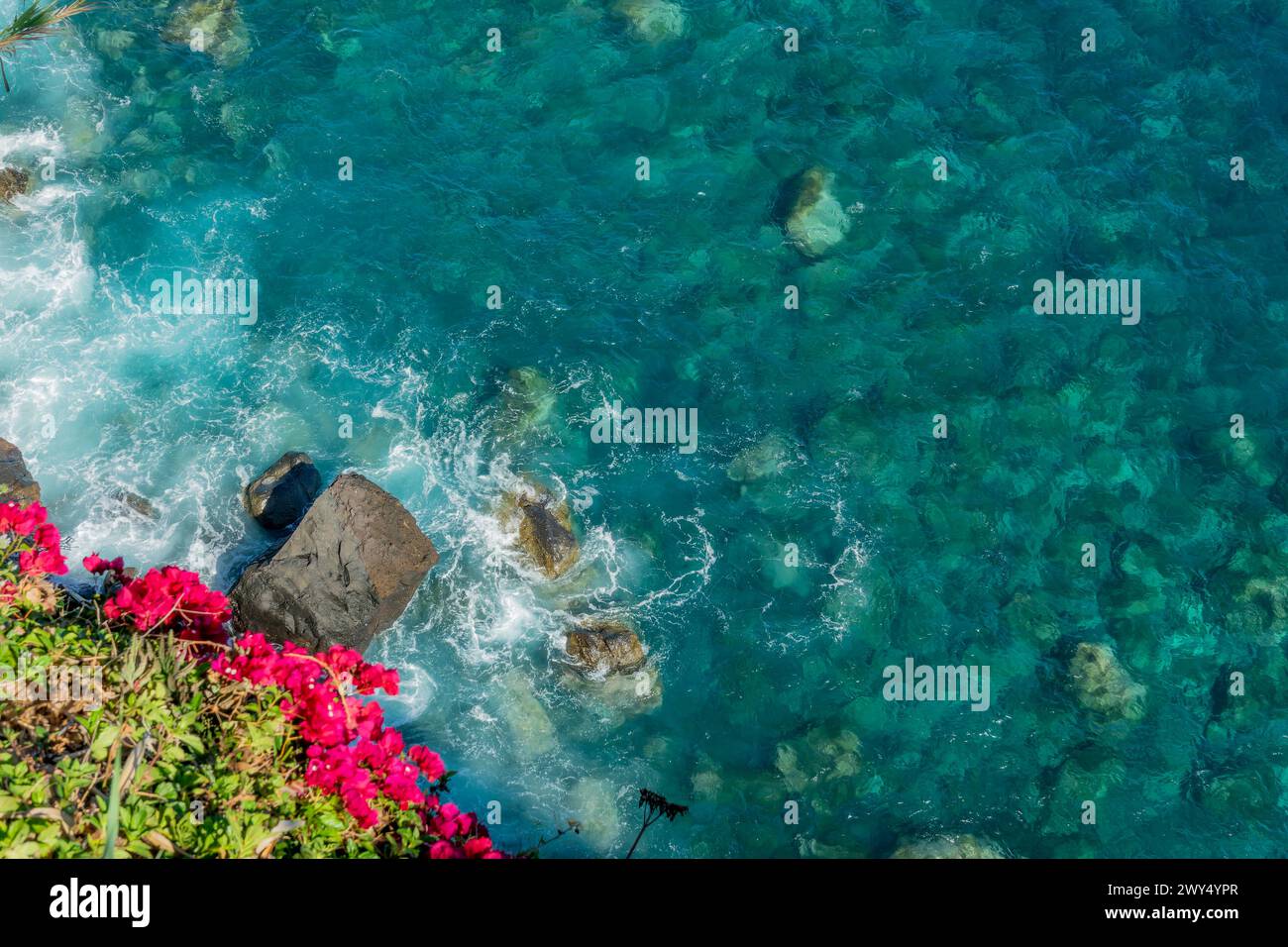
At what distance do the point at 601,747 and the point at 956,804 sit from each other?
22.2 ft

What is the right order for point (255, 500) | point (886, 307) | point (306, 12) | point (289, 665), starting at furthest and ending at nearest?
1. point (306, 12)
2. point (886, 307)
3. point (255, 500)
4. point (289, 665)

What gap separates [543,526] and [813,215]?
10599 millimetres

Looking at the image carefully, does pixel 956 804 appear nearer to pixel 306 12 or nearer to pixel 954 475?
pixel 954 475

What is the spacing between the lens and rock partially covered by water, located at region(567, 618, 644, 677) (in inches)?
795

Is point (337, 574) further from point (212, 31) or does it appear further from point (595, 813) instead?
point (212, 31)

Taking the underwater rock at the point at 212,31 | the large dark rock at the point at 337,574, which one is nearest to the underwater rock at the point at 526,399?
the large dark rock at the point at 337,574

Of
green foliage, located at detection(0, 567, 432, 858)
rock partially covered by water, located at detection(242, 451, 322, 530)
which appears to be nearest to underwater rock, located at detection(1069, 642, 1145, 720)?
green foliage, located at detection(0, 567, 432, 858)

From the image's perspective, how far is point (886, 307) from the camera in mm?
25078

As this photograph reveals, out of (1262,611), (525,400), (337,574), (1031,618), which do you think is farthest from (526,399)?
(1262,611)

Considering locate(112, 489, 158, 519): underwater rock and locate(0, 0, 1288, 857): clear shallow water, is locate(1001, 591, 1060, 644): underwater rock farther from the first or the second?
locate(112, 489, 158, 519): underwater rock
